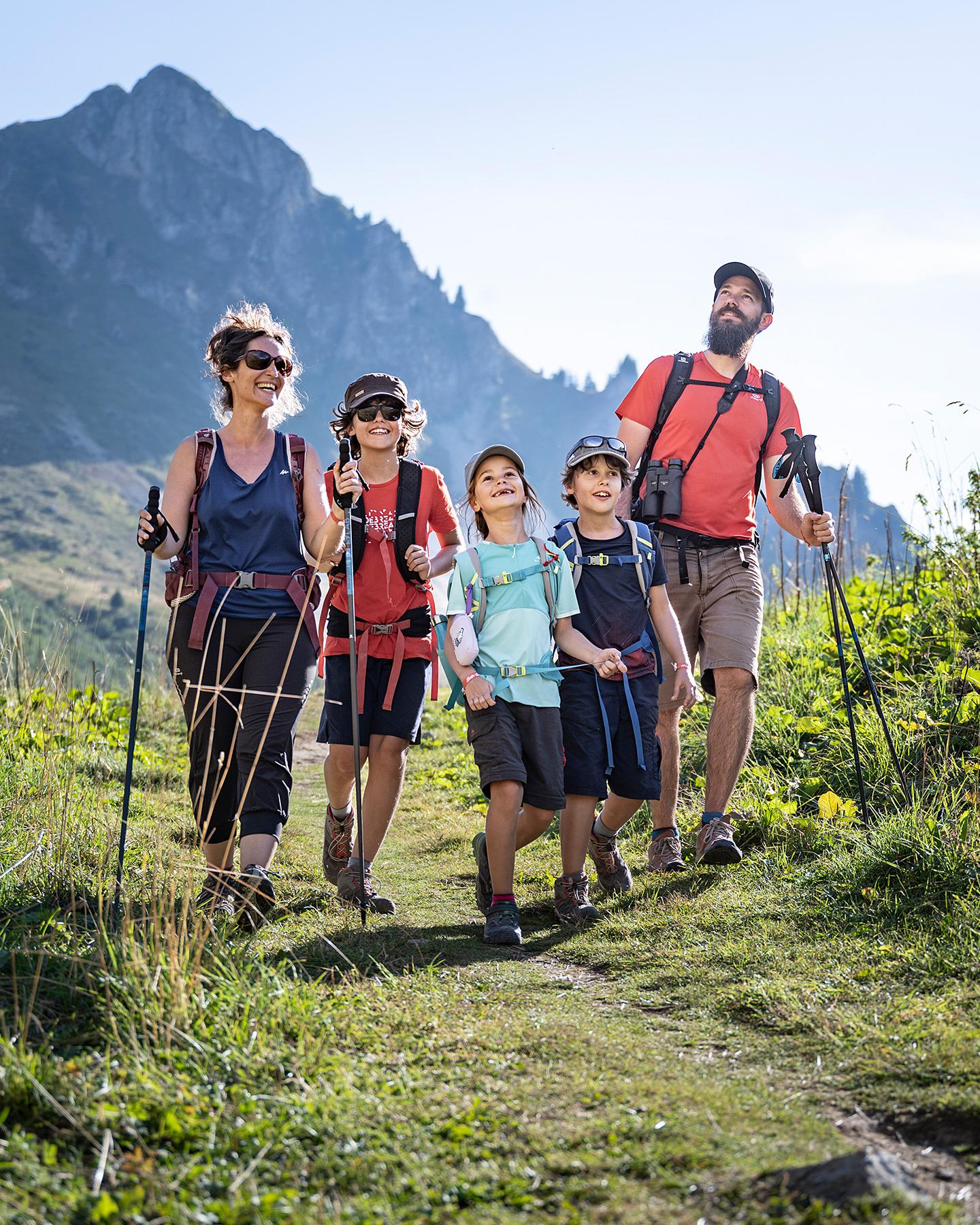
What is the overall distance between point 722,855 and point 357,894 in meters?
1.75

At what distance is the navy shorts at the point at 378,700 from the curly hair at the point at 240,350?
4.02ft

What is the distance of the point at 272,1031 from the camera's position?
117 inches

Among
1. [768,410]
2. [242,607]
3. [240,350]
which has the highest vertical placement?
[768,410]

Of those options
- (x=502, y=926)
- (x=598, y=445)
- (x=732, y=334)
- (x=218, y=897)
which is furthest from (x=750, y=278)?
(x=218, y=897)

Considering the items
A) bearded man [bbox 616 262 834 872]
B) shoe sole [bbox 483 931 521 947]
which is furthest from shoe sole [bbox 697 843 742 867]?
shoe sole [bbox 483 931 521 947]

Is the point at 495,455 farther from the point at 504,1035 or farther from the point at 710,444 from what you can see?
the point at 504,1035

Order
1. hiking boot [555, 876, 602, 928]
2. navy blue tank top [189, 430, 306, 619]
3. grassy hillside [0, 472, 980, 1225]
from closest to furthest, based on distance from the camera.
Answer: grassy hillside [0, 472, 980, 1225], navy blue tank top [189, 430, 306, 619], hiking boot [555, 876, 602, 928]

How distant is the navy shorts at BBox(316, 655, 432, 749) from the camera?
518cm

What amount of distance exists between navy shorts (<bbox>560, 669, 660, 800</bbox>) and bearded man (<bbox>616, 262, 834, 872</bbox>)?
0.37 metres

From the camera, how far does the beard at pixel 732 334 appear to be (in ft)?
19.3

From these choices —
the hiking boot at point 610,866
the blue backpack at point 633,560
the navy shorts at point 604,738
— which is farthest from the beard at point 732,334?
the hiking boot at point 610,866

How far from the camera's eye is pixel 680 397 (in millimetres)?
5828

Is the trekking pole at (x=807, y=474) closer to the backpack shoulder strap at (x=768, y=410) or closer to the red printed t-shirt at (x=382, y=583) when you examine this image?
the backpack shoulder strap at (x=768, y=410)

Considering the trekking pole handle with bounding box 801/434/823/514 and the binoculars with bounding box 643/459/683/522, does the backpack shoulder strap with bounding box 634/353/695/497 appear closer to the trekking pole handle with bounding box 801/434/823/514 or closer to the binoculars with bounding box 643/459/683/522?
the binoculars with bounding box 643/459/683/522
